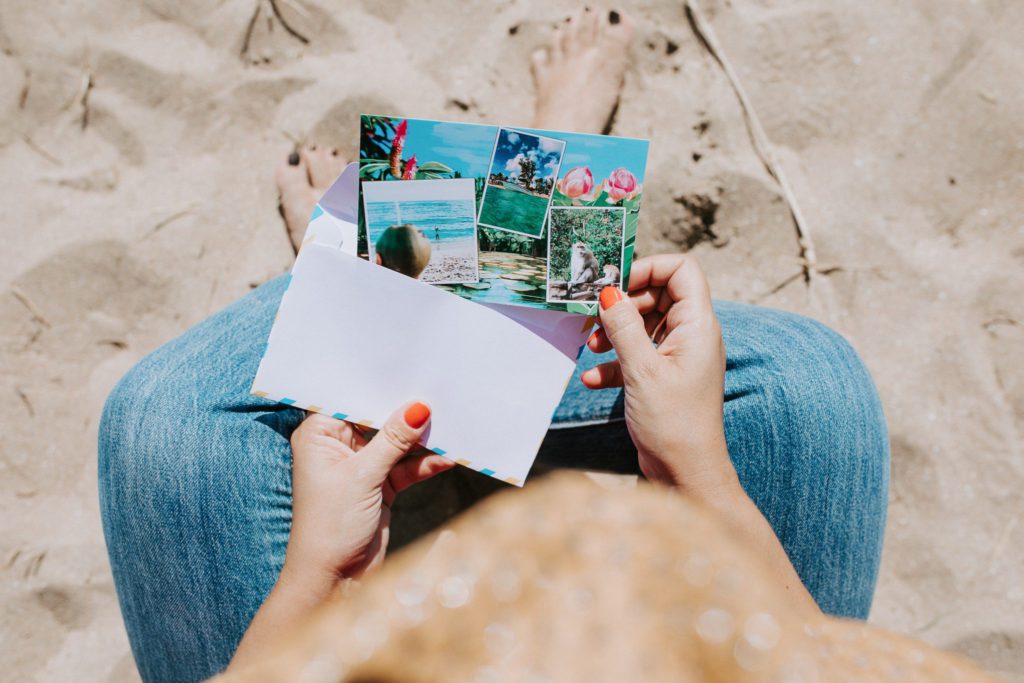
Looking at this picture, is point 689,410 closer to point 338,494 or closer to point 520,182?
point 520,182

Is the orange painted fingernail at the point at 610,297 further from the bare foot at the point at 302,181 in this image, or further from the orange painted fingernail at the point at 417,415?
the bare foot at the point at 302,181

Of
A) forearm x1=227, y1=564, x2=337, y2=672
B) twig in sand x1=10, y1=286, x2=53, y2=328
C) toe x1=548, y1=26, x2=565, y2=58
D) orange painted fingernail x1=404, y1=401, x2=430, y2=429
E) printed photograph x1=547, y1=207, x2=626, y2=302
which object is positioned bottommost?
forearm x1=227, y1=564, x2=337, y2=672

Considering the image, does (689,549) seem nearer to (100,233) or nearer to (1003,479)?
(1003,479)

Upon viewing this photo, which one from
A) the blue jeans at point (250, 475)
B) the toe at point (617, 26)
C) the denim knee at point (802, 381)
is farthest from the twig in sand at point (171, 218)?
the denim knee at point (802, 381)

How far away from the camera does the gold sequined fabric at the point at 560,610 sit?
304 millimetres

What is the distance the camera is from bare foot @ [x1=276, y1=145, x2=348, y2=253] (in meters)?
1.30

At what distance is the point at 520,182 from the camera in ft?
2.90

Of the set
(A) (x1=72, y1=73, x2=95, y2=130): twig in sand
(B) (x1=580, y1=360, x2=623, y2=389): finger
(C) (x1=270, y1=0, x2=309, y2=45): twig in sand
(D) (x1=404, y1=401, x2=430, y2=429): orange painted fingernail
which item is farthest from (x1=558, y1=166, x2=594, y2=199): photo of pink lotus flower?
(A) (x1=72, y1=73, x2=95, y2=130): twig in sand

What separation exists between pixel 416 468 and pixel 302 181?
71 cm

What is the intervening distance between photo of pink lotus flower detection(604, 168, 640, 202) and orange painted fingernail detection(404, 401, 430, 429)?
41 centimetres

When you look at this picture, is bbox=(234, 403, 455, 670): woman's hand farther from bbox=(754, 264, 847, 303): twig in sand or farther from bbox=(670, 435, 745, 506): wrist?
bbox=(754, 264, 847, 303): twig in sand

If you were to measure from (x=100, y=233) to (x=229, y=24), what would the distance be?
527mm

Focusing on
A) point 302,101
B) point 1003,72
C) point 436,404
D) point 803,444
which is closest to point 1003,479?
point 803,444

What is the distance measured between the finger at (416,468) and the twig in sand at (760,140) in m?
0.87
